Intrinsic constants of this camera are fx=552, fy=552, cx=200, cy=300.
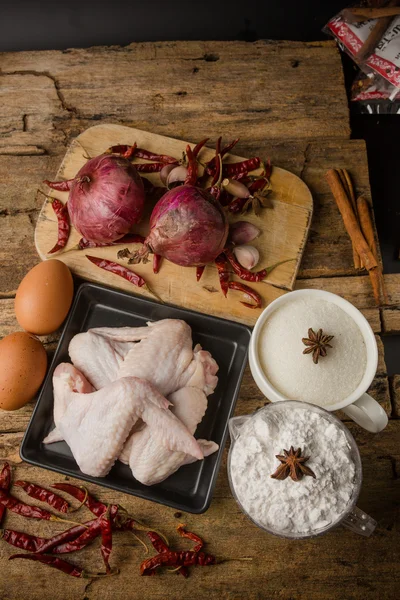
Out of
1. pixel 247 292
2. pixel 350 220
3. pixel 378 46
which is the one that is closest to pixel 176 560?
pixel 247 292

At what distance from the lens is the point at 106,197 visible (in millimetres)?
1810

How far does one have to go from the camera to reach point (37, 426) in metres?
1.85

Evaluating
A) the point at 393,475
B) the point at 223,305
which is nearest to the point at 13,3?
the point at 223,305

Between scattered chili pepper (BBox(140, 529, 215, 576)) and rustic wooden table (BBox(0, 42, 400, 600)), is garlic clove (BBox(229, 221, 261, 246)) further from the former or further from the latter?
scattered chili pepper (BBox(140, 529, 215, 576))

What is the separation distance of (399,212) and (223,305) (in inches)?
33.7

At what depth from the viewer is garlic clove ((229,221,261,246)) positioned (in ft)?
6.38

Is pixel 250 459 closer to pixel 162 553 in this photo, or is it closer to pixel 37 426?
pixel 162 553

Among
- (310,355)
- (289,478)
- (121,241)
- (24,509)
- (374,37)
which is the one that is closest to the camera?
(289,478)

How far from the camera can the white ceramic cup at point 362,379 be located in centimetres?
164

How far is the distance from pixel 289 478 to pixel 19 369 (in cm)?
91

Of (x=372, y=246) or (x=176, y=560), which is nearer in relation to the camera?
(x=176, y=560)

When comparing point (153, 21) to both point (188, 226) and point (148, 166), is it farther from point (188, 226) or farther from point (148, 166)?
point (188, 226)

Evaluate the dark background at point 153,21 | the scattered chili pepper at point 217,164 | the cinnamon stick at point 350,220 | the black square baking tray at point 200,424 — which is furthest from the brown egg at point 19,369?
the dark background at point 153,21

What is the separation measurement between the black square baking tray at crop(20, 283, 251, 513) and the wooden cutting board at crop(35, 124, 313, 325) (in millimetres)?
53
